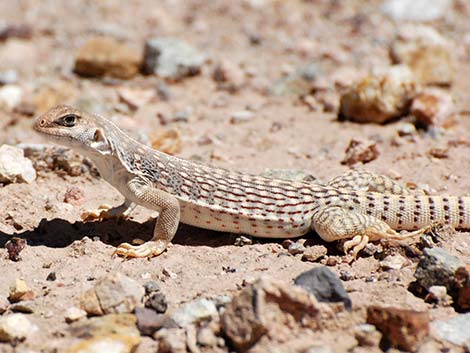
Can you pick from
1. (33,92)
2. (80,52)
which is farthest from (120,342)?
(80,52)

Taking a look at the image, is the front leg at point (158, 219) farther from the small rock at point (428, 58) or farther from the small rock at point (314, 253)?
the small rock at point (428, 58)

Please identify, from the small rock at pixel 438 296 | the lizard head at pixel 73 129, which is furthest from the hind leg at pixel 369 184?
the lizard head at pixel 73 129

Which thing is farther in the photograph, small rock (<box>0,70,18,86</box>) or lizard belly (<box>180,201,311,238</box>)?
small rock (<box>0,70,18,86</box>)

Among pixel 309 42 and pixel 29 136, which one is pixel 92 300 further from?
pixel 309 42

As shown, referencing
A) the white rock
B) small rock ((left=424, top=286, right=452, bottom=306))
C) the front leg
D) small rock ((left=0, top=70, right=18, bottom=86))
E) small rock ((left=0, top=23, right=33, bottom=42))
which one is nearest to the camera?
small rock ((left=424, top=286, right=452, bottom=306))

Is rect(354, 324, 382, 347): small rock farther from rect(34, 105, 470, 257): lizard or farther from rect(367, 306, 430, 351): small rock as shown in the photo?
rect(34, 105, 470, 257): lizard

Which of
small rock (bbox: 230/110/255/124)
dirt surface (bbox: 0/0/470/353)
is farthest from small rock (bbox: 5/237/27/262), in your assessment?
small rock (bbox: 230/110/255/124)
